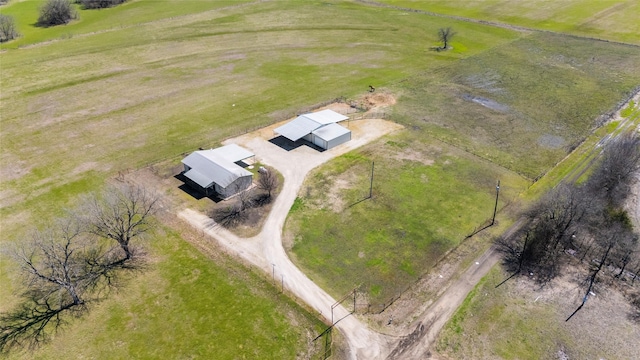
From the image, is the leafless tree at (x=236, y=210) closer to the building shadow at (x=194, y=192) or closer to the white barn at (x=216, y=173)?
the white barn at (x=216, y=173)

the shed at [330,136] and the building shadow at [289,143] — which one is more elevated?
the shed at [330,136]

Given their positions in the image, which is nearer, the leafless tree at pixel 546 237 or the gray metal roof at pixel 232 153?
the leafless tree at pixel 546 237

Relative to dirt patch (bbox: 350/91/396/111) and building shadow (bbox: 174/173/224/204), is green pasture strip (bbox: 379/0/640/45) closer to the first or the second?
dirt patch (bbox: 350/91/396/111)

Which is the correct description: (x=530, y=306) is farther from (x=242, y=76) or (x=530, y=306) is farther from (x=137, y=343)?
(x=242, y=76)

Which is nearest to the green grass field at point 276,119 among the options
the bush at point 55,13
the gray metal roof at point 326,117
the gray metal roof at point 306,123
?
the bush at point 55,13

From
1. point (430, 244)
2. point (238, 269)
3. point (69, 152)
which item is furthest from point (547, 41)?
point (69, 152)

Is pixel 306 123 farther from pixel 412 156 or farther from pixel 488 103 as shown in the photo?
pixel 488 103

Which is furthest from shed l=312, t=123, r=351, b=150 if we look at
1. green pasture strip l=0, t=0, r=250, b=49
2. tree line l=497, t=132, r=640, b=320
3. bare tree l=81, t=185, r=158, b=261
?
green pasture strip l=0, t=0, r=250, b=49

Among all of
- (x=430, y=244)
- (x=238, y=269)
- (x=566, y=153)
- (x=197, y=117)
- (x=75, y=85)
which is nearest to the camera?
(x=238, y=269)
